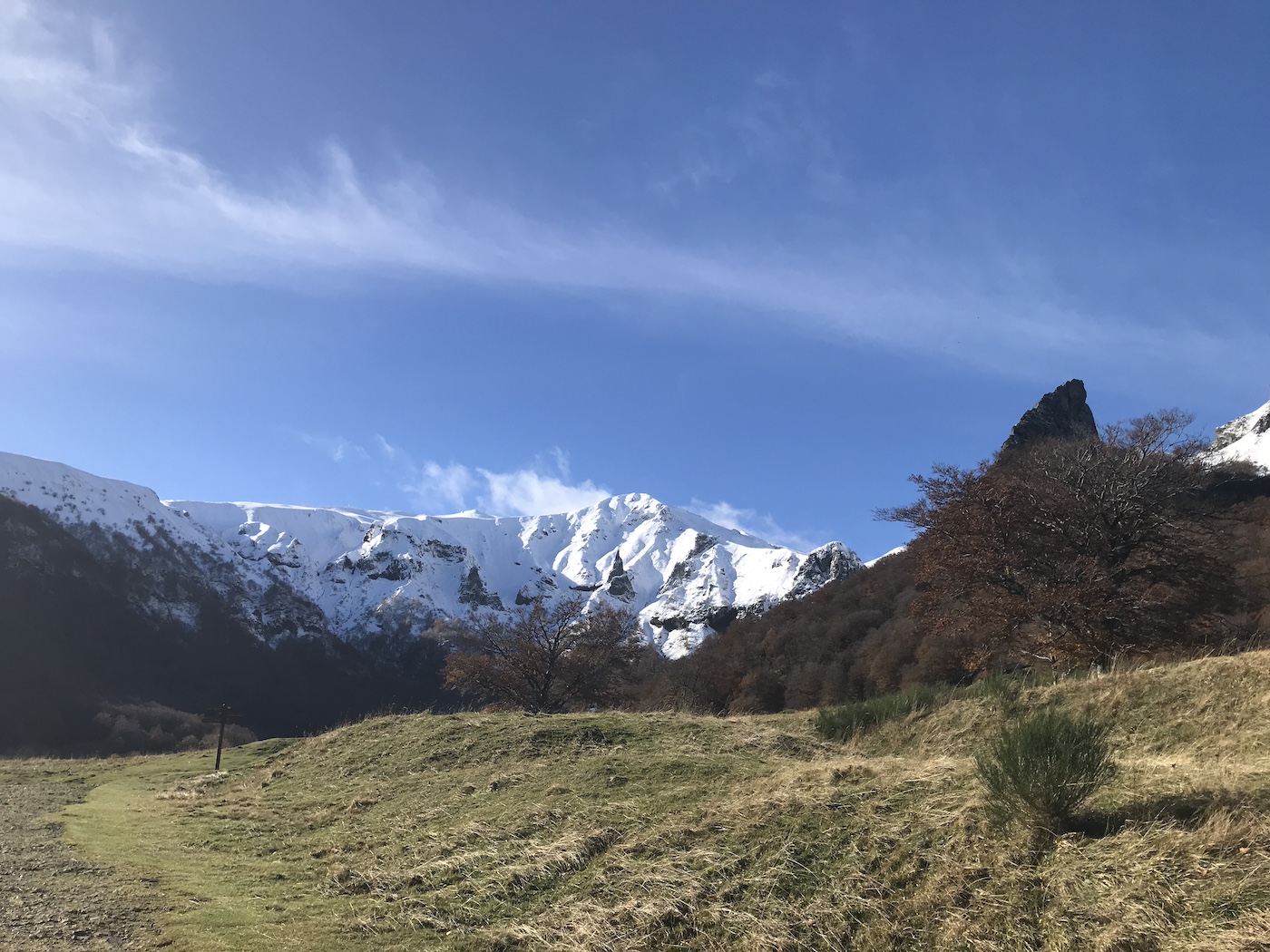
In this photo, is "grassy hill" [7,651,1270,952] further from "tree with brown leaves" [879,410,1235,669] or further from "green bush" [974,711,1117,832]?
"tree with brown leaves" [879,410,1235,669]

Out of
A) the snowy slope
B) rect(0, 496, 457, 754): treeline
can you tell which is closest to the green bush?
the snowy slope

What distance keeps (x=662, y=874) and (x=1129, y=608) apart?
17444 mm

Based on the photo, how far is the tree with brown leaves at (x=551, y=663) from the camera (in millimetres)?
42812

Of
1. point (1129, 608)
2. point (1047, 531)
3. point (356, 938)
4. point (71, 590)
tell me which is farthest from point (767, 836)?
point (71, 590)

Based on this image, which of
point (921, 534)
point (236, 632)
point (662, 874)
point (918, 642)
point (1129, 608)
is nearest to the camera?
point (662, 874)

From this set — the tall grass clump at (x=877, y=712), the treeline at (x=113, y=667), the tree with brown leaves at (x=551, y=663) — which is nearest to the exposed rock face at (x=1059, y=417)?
the tree with brown leaves at (x=551, y=663)

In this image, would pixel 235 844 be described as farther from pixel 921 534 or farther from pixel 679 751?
pixel 921 534

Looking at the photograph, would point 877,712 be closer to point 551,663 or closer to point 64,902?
point 64,902

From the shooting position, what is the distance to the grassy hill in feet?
18.3

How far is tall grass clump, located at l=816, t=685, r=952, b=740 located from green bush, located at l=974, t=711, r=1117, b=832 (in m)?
11.3

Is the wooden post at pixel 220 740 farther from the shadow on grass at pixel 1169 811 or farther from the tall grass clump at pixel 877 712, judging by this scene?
the shadow on grass at pixel 1169 811

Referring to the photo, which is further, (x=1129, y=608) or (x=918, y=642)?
(x=918, y=642)

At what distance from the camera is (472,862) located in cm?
927

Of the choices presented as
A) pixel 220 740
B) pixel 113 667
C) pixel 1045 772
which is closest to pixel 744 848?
pixel 1045 772
